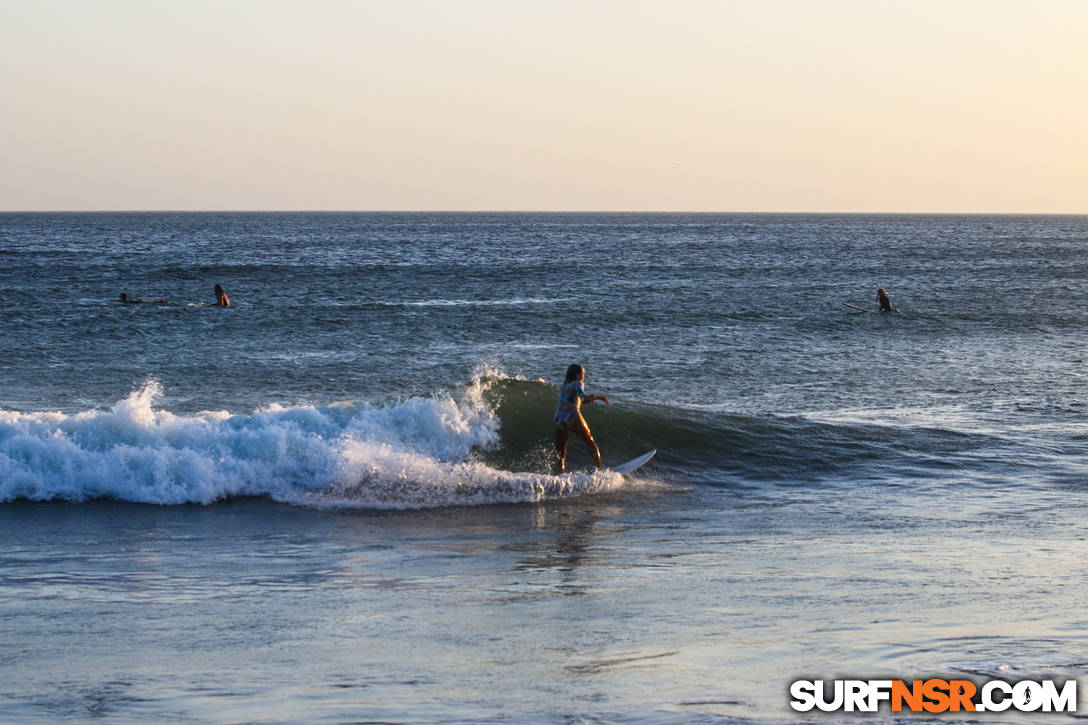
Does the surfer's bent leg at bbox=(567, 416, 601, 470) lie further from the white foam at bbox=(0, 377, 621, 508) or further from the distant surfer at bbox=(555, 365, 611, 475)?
the white foam at bbox=(0, 377, 621, 508)

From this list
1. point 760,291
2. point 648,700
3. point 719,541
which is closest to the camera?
point 648,700

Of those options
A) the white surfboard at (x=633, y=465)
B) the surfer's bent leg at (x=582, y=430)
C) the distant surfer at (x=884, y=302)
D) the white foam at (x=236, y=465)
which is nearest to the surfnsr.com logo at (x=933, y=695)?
the white foam at (x=236, y=465)

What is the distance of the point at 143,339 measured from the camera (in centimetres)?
2653

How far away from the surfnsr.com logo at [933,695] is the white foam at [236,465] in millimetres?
7074

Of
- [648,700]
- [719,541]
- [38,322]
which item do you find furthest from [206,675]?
[38,322]

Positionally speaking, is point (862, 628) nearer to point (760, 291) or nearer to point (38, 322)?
point (38, 322)

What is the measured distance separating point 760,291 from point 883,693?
39.8 metres

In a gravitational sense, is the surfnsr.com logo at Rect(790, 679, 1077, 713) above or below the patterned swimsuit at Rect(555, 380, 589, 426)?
below

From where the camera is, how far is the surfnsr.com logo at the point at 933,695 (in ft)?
17.2

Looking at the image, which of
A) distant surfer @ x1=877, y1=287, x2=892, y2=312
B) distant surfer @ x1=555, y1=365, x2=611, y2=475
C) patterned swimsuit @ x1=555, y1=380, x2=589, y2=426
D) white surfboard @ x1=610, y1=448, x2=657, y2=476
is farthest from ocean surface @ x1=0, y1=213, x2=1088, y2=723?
distant surfer @ x1=877, y1=287, x2=892, y2=312

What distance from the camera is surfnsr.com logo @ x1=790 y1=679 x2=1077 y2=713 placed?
206 inches

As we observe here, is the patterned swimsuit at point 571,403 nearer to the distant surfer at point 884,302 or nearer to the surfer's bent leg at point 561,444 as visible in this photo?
Result: the surfer's bent leg at point 561,444

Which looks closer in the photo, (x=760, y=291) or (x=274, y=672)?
(x=274, y=672)

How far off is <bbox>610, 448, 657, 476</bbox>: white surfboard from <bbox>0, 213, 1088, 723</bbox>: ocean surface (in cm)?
24
